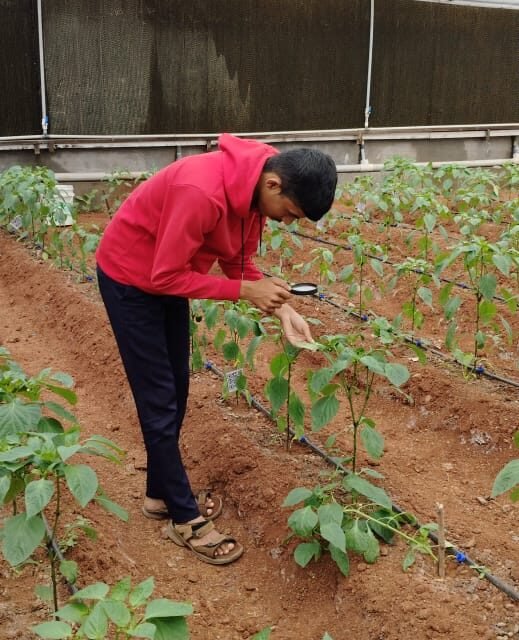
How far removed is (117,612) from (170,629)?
12 cm

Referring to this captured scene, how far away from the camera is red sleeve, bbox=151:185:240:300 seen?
6.97ft

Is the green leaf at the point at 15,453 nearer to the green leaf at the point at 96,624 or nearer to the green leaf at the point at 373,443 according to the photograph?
the green leaf at the point at 96,624

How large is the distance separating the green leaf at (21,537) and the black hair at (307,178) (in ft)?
3.39

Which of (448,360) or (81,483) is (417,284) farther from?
(81,483)

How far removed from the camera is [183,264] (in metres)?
2.19

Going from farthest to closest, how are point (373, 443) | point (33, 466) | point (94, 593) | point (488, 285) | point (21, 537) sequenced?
point (488, 285), point (373, 443), point (33, 466), point (21, 537), point (94, 593)

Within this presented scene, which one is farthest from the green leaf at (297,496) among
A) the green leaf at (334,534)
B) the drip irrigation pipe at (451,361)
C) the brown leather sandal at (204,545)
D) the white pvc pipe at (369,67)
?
the white pvc pipe at (369,67)

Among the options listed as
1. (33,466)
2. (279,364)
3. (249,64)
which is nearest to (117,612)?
(33,466)

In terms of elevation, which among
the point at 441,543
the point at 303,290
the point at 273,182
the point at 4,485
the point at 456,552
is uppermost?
the point at 273,182

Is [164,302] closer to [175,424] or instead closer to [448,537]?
[175,424]

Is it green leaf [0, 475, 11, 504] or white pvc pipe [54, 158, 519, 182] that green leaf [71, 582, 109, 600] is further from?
white pvc pipe [54, 158, 519, 182]

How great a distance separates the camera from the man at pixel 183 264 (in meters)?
2.13

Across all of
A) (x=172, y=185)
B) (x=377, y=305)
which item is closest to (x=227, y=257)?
(x=172, y=185)

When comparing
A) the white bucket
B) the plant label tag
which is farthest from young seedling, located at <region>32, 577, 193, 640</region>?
the white bucket
